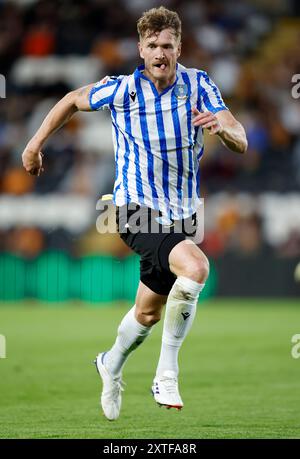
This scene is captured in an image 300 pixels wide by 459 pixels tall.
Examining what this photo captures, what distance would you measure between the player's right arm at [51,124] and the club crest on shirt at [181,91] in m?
0.55

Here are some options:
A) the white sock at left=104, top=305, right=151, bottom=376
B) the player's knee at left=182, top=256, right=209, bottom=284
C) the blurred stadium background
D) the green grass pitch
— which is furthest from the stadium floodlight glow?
the player's knee at left=182, top=256, right=209, bottom=284

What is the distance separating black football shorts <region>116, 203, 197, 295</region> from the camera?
6.21m

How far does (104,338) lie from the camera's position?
1138 cm

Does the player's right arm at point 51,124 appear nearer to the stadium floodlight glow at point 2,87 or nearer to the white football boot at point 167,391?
the white football boot at point 167,391

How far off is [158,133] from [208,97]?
1.23ft

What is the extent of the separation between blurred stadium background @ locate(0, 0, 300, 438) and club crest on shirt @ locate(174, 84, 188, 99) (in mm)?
6130

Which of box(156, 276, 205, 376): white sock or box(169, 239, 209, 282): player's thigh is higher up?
box(169, 239, 209, 282): player's thigh

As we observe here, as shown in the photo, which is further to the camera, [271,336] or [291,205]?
[291,205]

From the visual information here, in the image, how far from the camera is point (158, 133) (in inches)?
252

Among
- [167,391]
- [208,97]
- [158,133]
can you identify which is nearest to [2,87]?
[158,133]

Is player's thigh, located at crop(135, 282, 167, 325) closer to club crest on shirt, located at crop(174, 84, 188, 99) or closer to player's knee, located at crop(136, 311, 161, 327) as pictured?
player's knee, located at crop(136, 311, 161, 327)

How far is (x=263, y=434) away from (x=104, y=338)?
18.0ft
